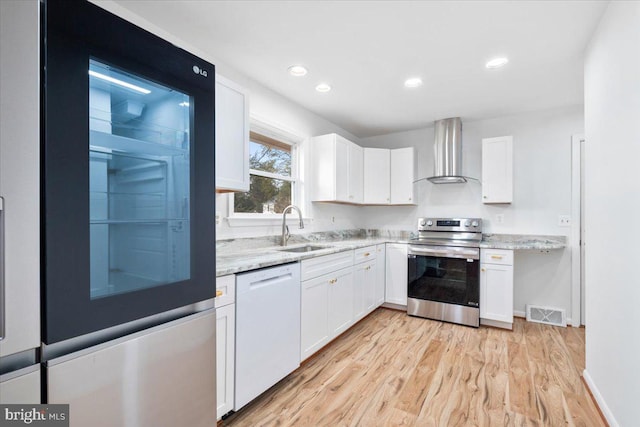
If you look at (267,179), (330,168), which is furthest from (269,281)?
(330,168)

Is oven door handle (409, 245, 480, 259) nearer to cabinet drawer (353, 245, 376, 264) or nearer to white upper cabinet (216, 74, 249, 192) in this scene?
cabinet drawer (353, 245, 376, 264)

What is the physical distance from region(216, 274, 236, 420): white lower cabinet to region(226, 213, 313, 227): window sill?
3.06 feet

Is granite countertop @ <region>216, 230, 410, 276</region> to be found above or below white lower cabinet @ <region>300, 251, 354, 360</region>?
above

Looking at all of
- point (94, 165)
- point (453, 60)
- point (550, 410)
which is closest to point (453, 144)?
point (453, 60)

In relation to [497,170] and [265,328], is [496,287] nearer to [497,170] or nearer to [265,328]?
[497,170]

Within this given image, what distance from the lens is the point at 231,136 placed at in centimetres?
196

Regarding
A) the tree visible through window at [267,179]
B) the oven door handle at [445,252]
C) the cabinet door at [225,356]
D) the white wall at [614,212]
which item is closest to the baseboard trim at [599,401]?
the white wall at [614,212]

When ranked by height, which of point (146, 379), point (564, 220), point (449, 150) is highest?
point (449, 150)

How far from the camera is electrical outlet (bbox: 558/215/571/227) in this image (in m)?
3.40

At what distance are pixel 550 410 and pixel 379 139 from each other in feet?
12.4

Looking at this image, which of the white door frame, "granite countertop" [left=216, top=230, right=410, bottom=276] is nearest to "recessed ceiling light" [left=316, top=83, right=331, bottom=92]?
"granite countertop" [left=216, top=230, right=410, bottom=276]

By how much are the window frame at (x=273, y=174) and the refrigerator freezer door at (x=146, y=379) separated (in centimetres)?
152

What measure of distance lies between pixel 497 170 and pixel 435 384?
2.60 meters

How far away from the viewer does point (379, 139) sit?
4.74m
